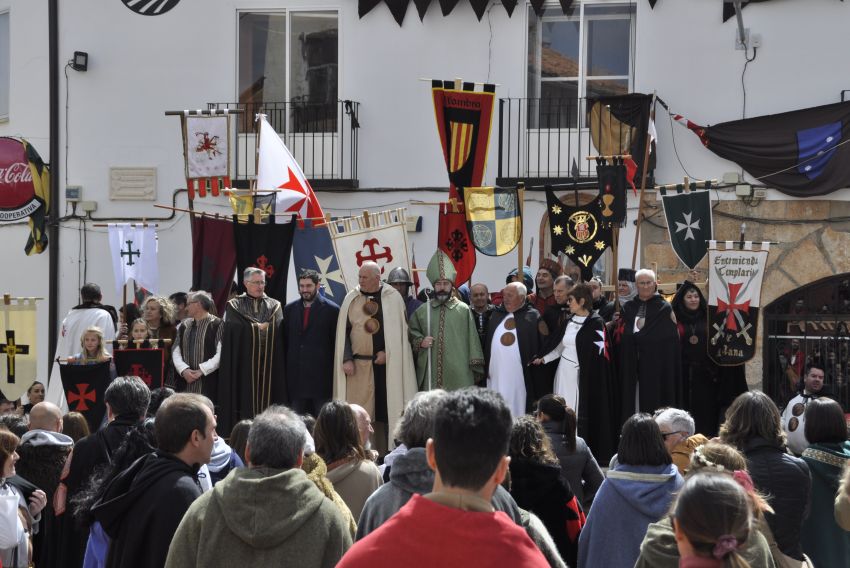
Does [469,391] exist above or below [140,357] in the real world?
above

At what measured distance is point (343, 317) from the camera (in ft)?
33.1

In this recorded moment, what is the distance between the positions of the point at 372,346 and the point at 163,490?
569 centimetres

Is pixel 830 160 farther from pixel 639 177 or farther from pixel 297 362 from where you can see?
pixel 297 362

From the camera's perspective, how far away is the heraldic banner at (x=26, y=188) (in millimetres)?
15195

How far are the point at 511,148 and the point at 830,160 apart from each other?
3527 millimetres

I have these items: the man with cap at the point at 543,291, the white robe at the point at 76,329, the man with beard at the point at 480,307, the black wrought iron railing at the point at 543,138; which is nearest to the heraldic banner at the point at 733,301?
the man with cap at the point at 543,291

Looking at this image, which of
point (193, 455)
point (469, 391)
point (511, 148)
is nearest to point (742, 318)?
point (511, 148)

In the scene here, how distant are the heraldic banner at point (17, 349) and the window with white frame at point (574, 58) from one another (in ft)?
20.6

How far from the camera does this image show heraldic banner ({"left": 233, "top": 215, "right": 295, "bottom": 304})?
1098cm

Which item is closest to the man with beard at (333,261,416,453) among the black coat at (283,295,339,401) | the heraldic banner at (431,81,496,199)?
the black coat at (283,295,339,401)

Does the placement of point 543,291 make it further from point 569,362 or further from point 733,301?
Result: point 733,301

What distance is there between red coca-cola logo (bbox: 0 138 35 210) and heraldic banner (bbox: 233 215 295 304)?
5447 millimetres

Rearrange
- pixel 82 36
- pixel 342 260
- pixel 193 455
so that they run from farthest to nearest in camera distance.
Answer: pixel 82 36, pixel 342 260, pixel 193 455

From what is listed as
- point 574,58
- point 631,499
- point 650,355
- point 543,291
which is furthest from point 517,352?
point 574,58
